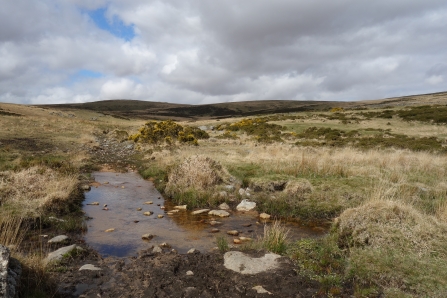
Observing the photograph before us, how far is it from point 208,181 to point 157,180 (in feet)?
14.1

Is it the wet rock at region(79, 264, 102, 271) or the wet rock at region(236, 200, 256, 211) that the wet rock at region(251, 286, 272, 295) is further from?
the wet rock at region(236, 200, 256, 211)

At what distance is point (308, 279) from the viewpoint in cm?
621

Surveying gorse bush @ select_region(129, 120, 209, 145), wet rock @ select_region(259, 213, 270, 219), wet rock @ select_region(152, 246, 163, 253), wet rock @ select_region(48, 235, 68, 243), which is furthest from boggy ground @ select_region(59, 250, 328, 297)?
A: gorse bush @ select_region(129, 120, 209, 145)

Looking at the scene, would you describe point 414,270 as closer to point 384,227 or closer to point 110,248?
point 384,227

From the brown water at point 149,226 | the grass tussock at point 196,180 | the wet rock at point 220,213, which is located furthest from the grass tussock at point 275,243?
the grass tussock at point 196,180

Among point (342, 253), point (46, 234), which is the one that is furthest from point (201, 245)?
point (46, 234)

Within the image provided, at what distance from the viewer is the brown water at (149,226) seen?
8.76 m

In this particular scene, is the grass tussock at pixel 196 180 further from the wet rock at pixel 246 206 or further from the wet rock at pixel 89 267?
the wet rock at pixel 89 267

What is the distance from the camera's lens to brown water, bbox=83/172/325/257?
8763mm

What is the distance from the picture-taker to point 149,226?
10.4 meters

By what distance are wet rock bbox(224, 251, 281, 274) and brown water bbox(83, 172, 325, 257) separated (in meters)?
1.55

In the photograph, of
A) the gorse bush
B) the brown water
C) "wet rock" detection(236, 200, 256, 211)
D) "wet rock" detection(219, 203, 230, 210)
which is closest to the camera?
the brown water

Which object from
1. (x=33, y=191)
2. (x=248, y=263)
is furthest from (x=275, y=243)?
(x=33, y=191)

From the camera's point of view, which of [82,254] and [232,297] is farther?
[82,254]
